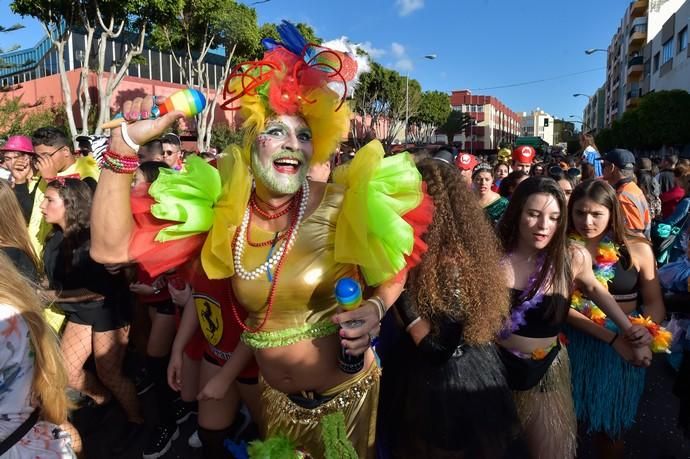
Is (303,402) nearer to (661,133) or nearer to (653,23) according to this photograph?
(661,133)

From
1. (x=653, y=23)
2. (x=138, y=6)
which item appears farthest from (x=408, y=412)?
(x=653, y=23)

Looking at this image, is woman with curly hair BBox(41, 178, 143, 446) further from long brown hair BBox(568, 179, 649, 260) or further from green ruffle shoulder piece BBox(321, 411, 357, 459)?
long brown hair BBox(568, 179, 649, 260)

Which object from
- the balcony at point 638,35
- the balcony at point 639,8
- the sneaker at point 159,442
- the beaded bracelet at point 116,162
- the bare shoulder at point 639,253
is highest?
the balcony at point 639,8

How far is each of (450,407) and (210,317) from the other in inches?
43.2

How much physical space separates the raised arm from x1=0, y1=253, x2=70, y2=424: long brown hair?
9.3 inches

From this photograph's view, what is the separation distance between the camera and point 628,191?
15.2 ft

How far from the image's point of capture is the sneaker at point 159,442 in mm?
3127

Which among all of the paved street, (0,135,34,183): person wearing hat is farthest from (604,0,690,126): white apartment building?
(0,135,34,183): person wearing hat

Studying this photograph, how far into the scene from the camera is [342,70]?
1901 mm

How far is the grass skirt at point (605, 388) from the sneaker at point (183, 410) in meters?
2.60

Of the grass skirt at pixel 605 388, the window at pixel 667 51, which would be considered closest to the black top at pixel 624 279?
the grass skirt at pixel 605 388

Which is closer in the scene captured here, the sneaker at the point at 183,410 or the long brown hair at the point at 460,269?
the long brown hair at the point at 460,269

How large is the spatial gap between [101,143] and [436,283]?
414cm

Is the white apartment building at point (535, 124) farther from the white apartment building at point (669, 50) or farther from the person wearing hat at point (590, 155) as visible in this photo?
the person wearing hat at point (590, 155)
